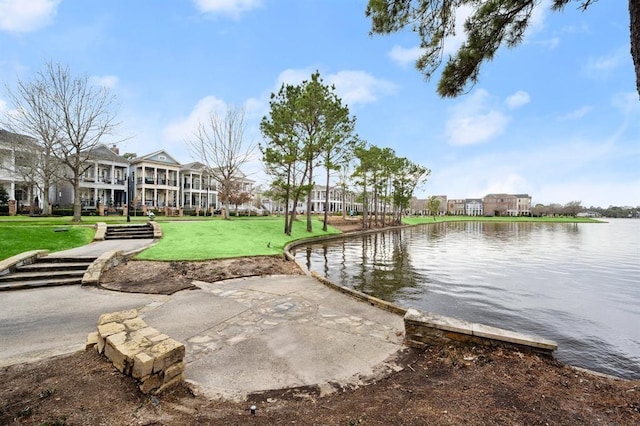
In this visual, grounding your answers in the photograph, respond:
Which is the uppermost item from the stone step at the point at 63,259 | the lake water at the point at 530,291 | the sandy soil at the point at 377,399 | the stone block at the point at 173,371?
the stone step at the point at 63,259

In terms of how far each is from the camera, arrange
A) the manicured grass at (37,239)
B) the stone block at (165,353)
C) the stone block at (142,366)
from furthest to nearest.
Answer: the manicured grass at (37,239), the stone block at (165,353), the stone block at (142,366)

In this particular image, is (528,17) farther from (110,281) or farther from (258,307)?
(110,281)

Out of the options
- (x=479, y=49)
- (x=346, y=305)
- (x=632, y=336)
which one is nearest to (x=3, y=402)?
(x=346, y=305)

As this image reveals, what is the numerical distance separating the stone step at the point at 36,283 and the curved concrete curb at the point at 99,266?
326 mm

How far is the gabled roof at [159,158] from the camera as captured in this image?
43.2 metres

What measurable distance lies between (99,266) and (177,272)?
2126 mm

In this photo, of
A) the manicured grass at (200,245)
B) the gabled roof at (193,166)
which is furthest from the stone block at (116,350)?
the gabled roof at (193,166)

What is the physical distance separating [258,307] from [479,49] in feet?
20.7

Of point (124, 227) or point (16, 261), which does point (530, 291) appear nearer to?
point (16, 261)

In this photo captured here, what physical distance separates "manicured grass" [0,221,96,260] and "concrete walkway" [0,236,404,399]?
4.55 meters

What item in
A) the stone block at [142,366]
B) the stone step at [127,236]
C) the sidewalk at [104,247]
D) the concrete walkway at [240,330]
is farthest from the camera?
the stone step at [127,236]

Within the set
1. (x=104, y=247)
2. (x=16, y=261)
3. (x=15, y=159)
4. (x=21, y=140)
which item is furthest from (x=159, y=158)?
(x=16, y=261)

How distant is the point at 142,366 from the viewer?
3027mm

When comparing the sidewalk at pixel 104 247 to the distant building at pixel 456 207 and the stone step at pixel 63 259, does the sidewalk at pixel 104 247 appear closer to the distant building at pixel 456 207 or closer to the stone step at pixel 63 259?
the stone step at pixel 63 259
